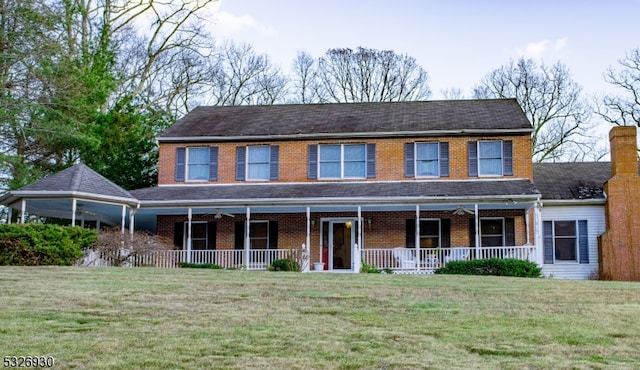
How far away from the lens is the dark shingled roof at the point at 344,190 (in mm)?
24406

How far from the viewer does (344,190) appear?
25672mm

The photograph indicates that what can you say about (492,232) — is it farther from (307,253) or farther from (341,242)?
(307,253)

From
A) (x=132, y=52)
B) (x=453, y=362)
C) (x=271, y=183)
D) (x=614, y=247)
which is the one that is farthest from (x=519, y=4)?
(x=132, y=52)

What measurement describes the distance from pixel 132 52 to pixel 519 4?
2703 centimetres

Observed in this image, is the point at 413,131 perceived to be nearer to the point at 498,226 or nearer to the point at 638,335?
the point at 498,226

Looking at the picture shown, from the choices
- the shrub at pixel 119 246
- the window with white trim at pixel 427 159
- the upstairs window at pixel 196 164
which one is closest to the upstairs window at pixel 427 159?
the window with white trim at pixel 427 159

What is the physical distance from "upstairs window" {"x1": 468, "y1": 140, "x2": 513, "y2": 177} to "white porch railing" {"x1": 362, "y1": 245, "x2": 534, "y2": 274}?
303 centimetres

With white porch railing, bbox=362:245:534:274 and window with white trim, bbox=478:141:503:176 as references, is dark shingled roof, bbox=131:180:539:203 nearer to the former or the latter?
window with white trim, bbox=478:141:503:176

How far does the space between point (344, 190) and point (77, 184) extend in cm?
840

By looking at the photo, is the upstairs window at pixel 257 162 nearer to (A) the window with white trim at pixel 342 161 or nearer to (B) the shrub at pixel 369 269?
(A) the window with white trim at pixel 342 161

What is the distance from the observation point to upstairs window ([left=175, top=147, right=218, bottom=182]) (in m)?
28.2

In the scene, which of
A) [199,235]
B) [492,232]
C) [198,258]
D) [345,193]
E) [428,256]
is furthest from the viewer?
[199,235]

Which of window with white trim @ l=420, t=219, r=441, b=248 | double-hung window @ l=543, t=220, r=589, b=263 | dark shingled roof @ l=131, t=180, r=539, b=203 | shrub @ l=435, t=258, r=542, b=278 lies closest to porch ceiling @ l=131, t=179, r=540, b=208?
dark shingled roof @ l=131, t=180, r=539, b=203
